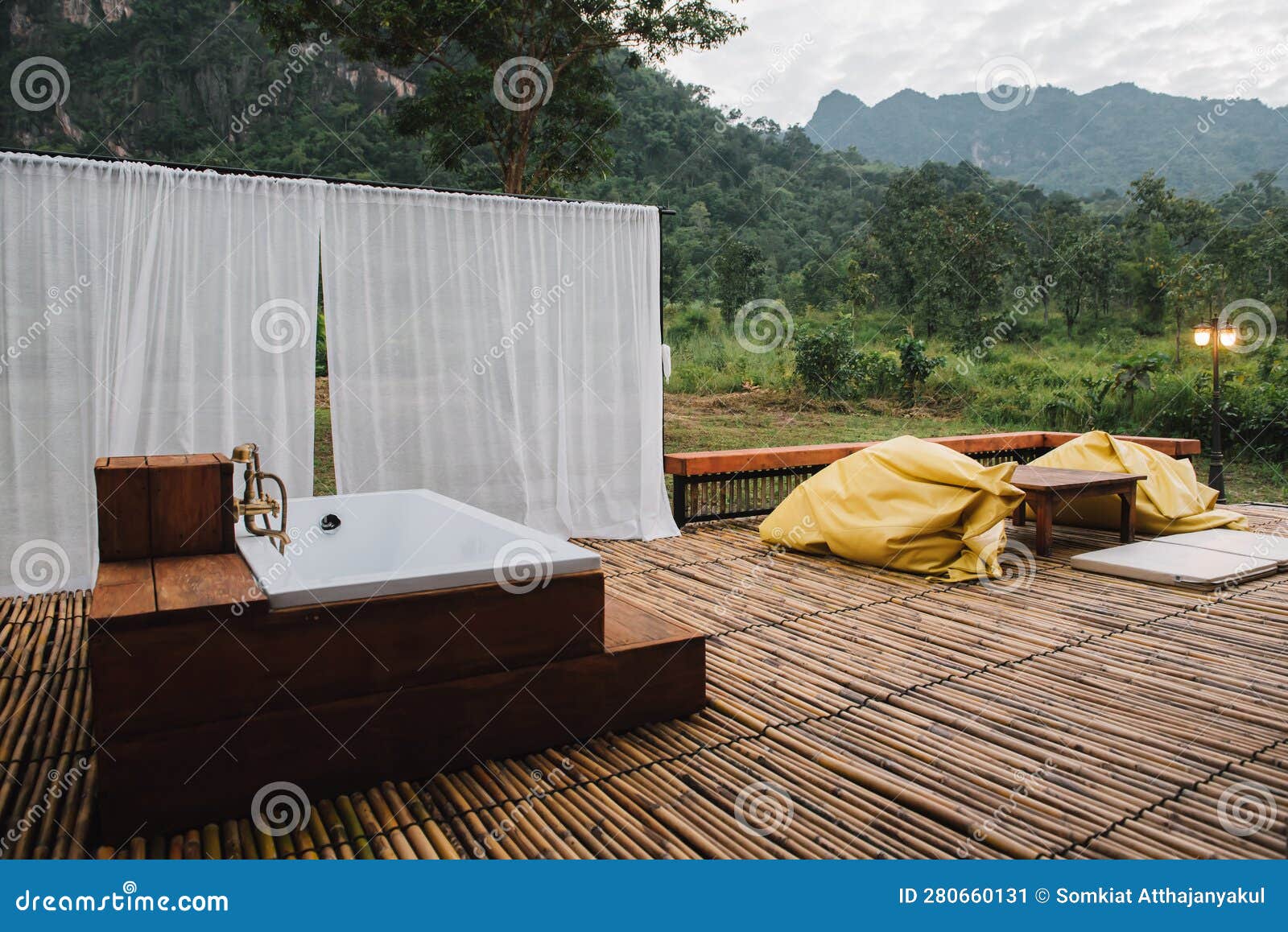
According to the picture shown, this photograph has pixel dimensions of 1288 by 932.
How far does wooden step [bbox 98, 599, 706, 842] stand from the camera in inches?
68.1

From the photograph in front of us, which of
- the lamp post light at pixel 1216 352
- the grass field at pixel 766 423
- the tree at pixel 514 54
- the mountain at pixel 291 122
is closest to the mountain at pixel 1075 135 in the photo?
the mountain at pixel 291 122

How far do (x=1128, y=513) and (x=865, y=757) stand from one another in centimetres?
294

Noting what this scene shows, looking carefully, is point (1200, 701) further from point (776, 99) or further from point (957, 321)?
point (776, 99)

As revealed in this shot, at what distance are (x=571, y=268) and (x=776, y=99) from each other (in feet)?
25.2

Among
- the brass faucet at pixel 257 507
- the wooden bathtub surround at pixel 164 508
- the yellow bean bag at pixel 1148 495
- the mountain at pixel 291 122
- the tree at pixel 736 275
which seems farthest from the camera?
the tree at pixel 736 275

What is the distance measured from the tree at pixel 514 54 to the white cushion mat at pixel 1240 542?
6.11 m

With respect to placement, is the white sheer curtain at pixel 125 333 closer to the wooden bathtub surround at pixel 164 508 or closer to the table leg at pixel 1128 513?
the wooden bathtub surround at pixel 164 508

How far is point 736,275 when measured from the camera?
34.2 ft

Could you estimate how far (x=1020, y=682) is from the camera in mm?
2518

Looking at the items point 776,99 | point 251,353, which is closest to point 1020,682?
point 251,353

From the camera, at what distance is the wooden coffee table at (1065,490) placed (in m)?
3.98

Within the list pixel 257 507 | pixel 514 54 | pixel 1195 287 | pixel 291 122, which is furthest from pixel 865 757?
pixel 1195 287

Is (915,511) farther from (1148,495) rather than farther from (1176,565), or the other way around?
(1148,495)

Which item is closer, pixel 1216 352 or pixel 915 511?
pixel 915 511
